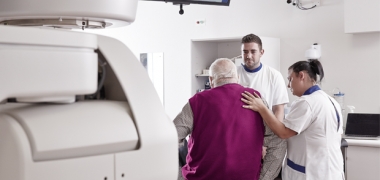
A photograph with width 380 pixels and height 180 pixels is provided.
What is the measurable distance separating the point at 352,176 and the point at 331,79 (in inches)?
46.4

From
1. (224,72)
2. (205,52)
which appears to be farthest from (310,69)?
(205,52)

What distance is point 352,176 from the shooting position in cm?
450

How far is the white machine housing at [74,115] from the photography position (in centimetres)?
68

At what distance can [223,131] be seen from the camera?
8.27 feet

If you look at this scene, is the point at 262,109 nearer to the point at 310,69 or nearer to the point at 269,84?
the point at 310,69

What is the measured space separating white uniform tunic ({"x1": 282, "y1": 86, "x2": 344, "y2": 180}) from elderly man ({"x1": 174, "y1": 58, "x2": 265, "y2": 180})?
10.4 inches

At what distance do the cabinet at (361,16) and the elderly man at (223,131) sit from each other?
2580 millimetres

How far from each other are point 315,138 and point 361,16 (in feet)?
7.94

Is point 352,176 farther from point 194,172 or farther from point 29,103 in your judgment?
point 29,103

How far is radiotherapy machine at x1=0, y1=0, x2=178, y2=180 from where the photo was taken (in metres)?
0.68

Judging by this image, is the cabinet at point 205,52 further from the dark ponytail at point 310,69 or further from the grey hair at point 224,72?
the grey hair at point 224,72

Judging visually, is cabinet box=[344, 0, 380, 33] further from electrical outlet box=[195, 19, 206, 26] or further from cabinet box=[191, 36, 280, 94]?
electrical outlet box=[195, 19, 206, 26]

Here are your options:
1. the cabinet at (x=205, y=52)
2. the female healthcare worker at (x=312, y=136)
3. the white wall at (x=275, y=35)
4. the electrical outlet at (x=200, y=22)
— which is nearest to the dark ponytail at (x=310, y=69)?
the female healthcare worker at (x=312, y=136)

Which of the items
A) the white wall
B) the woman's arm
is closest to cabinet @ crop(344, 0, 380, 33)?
the white wall
